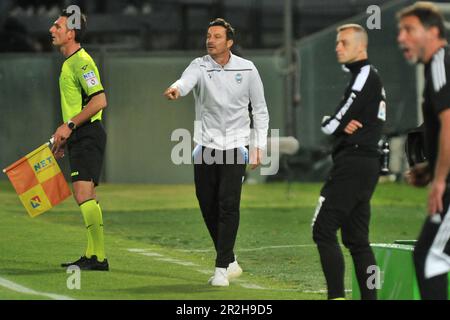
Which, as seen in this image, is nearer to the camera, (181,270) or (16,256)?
(181,270)

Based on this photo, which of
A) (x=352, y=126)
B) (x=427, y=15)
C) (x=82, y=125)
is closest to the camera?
(x=427, y=15)

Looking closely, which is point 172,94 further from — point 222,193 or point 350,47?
point 350,47

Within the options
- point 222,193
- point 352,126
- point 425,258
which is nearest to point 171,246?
point 222,193

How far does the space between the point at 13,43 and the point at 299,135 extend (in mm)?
7409

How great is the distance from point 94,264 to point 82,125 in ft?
4.06

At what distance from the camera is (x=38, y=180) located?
11.7 m

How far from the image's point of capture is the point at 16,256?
12.8m

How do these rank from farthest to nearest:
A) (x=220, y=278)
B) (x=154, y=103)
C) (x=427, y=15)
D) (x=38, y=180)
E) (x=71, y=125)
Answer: (x=154, y=103) → (x=38, y=180) → (x=71, y=125) → (x=220, y=278) → (x=427, y=15)

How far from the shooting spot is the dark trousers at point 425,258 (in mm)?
7645

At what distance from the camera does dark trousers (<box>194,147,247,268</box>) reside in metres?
10.6

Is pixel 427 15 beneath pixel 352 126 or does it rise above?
above
